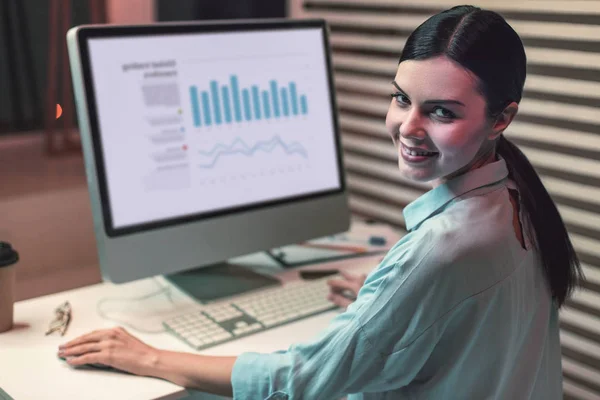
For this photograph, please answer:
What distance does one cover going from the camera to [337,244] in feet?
5.70

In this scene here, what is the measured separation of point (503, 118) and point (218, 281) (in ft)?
2.47

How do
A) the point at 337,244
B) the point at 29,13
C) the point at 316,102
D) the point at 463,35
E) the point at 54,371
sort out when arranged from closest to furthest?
the point at 463,35
the point at 54,371
the point at 316,102
the point at 337,244
the point at 29,13

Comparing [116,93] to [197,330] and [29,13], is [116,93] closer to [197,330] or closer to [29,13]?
[197,330]

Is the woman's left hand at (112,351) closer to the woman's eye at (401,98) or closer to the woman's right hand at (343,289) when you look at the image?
the woman's right hand at (343,289)

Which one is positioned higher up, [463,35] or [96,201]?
[463,35]

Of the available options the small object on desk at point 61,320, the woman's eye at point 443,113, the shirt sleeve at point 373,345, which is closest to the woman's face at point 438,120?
the woman's eye at point 443,113

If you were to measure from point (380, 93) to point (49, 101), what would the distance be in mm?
1027

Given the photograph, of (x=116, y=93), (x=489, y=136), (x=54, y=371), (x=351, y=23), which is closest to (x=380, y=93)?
(x=351, y=23)

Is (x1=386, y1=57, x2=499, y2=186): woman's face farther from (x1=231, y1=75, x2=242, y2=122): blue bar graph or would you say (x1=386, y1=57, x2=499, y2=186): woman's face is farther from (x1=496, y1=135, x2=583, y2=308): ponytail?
(x1=231, y1=75, x2=242, y2=122): blue bar graph

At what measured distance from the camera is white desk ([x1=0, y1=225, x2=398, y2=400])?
106 cm

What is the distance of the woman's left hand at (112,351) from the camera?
3.60ft

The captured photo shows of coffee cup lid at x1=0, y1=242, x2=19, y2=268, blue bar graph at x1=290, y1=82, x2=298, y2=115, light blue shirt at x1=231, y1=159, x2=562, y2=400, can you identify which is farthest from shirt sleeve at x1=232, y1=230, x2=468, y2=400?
blue bar graph at x1=290, y1=82, x2=298, y2=115

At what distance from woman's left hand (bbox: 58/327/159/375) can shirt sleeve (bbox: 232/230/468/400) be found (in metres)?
0.22

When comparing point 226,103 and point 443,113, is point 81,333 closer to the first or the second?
point 226,103
